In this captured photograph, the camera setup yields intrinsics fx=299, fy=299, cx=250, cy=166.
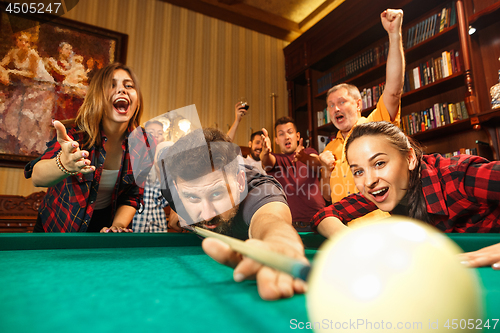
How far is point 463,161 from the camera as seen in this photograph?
1312mm

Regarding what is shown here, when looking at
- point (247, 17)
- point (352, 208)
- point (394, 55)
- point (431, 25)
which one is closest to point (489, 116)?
point (431, 25)

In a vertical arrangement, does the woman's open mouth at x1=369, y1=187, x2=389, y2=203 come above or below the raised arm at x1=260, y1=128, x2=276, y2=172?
below

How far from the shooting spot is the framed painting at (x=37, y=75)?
136 inches

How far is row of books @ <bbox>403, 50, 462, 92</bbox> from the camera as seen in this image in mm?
3182

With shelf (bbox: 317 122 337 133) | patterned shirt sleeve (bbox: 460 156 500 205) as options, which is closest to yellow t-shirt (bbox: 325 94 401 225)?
patterned shirt sleeve (bbox: 460 156 500 205)

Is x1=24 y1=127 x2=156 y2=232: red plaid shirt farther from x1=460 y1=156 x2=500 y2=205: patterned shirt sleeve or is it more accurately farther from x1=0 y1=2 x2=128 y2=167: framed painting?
x1=0 y1=2 x2=128 y2=167: framed painting

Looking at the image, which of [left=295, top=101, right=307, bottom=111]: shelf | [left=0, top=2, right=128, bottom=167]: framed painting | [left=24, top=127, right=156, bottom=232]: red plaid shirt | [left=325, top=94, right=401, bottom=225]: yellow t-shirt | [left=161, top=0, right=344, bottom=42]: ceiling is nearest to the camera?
[left=24, top=127, right=156, bottom=232]: red plaid shirt

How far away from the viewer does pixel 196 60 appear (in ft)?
16.1

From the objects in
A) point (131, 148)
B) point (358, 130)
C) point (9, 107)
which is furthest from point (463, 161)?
point (9, 107)

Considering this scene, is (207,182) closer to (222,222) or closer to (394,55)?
(222,222)

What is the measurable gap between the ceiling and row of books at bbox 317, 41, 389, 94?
3.55 ft

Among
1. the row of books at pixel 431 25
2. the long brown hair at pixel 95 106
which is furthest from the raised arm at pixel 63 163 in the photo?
the row of books at pixel 431 25

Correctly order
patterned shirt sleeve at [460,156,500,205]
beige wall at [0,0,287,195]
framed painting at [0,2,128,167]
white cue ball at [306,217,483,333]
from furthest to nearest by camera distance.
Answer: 1. beige wall at [0,0,287,195]
2. framed painting at [0,2,128,167]
3. patterned shirt sleeve at [460,156,500,205]
4. white cue ball at [306,217,483,333]

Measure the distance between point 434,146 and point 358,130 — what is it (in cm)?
260
